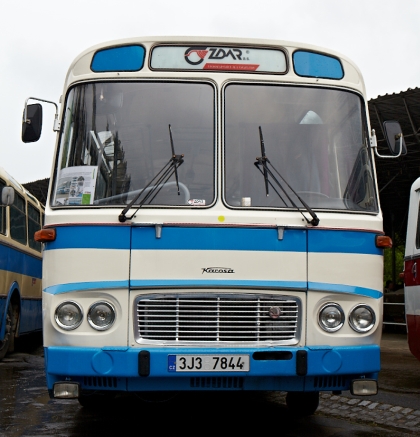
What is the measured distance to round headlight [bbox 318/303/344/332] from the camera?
6145 millimetres

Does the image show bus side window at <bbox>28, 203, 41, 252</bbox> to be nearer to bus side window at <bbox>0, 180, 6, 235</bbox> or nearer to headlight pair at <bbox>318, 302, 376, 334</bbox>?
bus side window at <bbox>0, 180, 6, 235</bbox>

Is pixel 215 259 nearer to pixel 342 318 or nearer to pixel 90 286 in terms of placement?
pixel 90 286

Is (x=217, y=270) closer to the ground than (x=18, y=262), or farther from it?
closer to the ground

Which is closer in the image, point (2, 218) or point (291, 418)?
point (291, 418)

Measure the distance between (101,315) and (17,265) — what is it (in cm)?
854

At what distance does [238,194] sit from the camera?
20.9 ft

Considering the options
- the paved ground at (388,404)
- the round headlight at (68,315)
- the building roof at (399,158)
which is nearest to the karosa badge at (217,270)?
the round headlight at (68,315)

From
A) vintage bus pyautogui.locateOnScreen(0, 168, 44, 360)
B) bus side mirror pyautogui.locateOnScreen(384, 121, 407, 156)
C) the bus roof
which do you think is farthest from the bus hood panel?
vintage bus pyautogui.locateOnScreen(0, 168, 44, 360)

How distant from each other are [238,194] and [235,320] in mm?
997

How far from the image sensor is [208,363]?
5.84 meters

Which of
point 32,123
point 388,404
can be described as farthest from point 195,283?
point 388,404

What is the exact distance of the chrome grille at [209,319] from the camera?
19.5ft

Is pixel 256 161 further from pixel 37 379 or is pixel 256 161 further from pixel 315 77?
pixel 37 379

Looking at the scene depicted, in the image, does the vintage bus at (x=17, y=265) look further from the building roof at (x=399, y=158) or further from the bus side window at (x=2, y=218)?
the building roof at (x=399, y=158)
